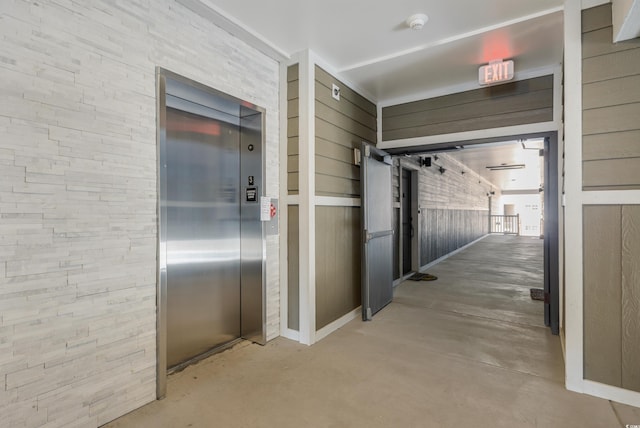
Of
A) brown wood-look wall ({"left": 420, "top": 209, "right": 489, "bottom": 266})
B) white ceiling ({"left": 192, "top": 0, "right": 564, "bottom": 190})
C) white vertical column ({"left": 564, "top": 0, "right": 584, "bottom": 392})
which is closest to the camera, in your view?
white vertical column ({"left": 564, "top": 0, "right": 584, "bottom": 392})

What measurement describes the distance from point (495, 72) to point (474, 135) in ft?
2.36

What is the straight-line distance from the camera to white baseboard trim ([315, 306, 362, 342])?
3162 millimetres

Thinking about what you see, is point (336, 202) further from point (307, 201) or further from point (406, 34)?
point (406, 34)

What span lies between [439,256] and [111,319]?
7635 millimetres

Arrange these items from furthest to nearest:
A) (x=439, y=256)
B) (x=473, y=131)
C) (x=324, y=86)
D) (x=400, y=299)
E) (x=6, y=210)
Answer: (x=439, y=256) < (x=400, y=299) < (x=473, y=131) < (x=324, y=86) < (x=6, y=210)

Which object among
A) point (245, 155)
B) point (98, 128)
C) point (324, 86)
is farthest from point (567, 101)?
point (98, 128)

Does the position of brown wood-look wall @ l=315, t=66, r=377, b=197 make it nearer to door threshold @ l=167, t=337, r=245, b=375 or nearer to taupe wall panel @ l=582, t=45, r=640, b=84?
door threshold @ l=167, t=337, r=245, b=375

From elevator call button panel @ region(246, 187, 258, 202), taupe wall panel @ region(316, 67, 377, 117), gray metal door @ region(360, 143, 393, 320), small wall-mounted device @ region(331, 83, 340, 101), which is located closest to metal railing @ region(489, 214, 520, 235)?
gray metal door @ region(360, 143, 393, 320)

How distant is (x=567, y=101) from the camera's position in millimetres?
→ 2262

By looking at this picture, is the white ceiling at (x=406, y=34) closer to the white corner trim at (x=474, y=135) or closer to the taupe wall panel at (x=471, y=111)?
the taupe wall panel at (x=471, y=111)

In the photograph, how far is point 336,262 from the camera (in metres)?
3.47

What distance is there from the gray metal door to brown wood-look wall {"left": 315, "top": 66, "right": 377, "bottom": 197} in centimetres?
20

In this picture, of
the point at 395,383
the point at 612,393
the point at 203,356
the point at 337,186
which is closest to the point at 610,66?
the point at 612,393

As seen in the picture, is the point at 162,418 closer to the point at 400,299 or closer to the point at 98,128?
the point at 98,128
